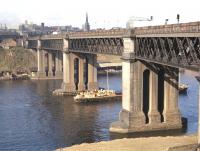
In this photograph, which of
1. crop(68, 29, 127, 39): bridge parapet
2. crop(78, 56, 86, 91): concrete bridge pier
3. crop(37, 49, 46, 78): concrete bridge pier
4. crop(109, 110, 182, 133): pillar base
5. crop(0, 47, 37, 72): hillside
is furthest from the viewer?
crop(0, 47, 37, 72): hillside

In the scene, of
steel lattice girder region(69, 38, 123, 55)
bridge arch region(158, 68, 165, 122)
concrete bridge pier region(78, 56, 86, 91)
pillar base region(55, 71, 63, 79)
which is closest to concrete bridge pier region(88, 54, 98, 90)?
concrete bridge pier region(78, 56, 86, 91)

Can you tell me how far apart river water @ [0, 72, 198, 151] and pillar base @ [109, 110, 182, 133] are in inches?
73.2

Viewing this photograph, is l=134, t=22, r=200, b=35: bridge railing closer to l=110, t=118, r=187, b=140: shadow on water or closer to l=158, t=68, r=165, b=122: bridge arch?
l=158, t=68, r=165, b=122: bridge arch

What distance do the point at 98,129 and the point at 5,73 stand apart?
97.7 meters

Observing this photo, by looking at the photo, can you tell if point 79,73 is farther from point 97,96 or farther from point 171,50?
point 171,50

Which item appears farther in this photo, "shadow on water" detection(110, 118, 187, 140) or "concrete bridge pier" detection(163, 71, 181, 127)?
"concrete bridge pier" detection(163, 71, 181, 127)

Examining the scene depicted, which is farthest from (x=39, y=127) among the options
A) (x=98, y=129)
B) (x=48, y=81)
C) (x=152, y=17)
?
(x=48, y=81)

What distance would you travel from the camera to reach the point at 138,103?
69938 millimetres

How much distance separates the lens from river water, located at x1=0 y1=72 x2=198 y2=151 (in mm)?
65125

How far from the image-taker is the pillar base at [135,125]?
2697 inches

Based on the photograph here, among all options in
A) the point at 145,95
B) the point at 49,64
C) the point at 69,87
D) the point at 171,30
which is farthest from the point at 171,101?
the point at 49,64

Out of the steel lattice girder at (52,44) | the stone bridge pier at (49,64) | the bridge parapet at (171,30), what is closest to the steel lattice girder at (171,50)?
the bridge parapet at (171,30)

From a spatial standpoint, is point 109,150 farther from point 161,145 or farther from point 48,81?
point 48,81

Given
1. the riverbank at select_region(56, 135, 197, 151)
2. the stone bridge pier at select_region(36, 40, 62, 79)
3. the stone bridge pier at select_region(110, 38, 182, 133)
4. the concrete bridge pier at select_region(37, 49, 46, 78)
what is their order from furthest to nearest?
1. the concrete bridge pier at select_region(37, 49, 46, 78)
2. the stone bridge pier at select_region(36, 40, 62, 79)
3. the stone bridge pier at select_region(110, 38, 182, 133)
4. the riverbank at select_region(56, 135, 197, 151)
